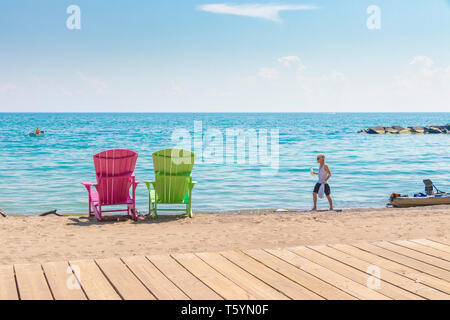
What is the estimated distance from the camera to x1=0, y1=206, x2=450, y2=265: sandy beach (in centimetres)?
569

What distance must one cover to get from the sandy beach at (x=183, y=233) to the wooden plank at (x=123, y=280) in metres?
1.99

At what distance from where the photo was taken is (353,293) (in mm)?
2938

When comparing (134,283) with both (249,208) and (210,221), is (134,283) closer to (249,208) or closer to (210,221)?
(210,221)

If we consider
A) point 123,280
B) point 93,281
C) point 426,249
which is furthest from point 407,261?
point 93,281

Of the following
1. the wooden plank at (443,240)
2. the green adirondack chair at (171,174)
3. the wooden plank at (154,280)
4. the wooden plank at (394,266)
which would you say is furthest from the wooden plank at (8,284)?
the green adirondack chair at (171,174)

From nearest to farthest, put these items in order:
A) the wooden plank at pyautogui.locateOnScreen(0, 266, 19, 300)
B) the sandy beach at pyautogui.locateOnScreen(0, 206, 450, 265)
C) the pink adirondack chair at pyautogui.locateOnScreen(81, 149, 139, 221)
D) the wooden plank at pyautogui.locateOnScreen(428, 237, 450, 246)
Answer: the wooden plank at pyautogui.locateOnScreen(0, 266, 19, 300) → the wooden plank at pyautogui.locateOnScreen(428, 237, 450, 246) → the sandy beach at pyautogui.locateOnScreen(0, 206, 450, 265) → the pink adirondack chair at pyautogui.locateOnScreen(81, 149, 139, 221)

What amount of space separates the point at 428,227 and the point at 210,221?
3.33 meters

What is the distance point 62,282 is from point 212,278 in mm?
958

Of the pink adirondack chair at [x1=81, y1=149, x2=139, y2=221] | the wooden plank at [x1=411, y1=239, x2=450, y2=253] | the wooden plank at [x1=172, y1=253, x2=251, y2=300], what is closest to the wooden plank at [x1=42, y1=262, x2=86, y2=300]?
the wooden plank at [x1=172, y1=253, x2=251, y2=300]

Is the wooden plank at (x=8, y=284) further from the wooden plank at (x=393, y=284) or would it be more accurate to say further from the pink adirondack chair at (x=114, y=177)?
the pink adirondack chair at (x=114, y=177)

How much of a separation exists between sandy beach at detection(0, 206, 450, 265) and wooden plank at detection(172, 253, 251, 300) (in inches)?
75.8

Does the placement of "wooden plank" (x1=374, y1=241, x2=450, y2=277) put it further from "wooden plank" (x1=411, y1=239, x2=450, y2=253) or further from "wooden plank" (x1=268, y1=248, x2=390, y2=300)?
"wooden plank" (x1=268, y1=248, x2=390, y2=300)

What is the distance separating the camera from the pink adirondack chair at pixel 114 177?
773cm
